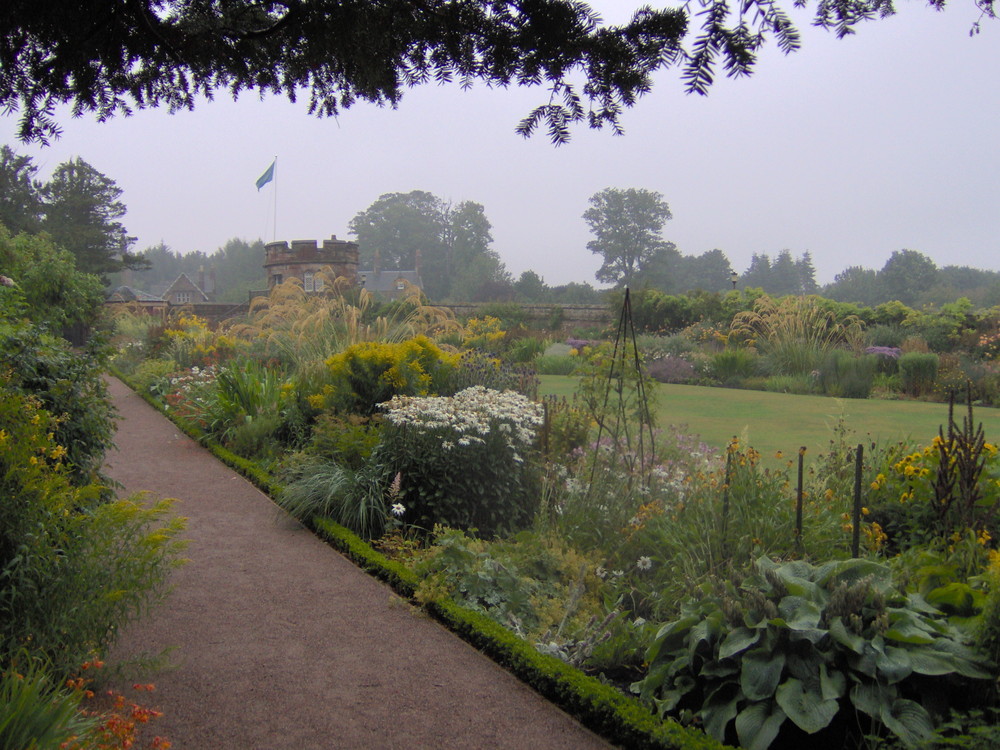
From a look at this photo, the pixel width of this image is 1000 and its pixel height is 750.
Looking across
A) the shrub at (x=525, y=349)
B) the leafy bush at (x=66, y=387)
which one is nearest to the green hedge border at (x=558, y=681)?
the leafy bush at (x=66, y=387)

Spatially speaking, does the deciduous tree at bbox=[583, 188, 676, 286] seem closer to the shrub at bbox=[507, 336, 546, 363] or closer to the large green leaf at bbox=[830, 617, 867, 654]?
the shrub at bbox=[507, 336, 546, 363]

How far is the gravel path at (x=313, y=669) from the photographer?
2.61 meters

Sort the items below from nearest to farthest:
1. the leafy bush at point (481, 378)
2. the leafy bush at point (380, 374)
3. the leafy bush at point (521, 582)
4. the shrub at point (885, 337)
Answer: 1. the leafy bush at point (521, 582)
2. the leafy bush at point (380, 374)
3. the leafy bush at point (481, 378)
4. the shrub at point (885, 337)

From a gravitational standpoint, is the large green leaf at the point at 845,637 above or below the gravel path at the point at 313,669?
above

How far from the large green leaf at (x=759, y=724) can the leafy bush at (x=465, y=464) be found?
234 centimetres

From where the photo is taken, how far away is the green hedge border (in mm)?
2432

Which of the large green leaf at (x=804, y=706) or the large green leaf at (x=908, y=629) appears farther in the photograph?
the large green leaf at (x=908, y=629)

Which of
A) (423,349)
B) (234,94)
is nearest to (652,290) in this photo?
(423,349)

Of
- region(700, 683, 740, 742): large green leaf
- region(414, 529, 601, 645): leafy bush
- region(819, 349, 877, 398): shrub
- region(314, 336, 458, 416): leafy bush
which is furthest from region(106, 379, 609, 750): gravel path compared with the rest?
region(819, 349, 877, 398): shrub

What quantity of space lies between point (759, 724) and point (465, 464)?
8.61 feet

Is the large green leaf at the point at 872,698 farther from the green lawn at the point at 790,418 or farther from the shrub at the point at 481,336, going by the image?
the shrub at the point at 481,336

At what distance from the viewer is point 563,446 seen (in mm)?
5555

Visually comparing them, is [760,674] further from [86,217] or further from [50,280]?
[86,217]

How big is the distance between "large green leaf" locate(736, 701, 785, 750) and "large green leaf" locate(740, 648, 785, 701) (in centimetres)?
4
